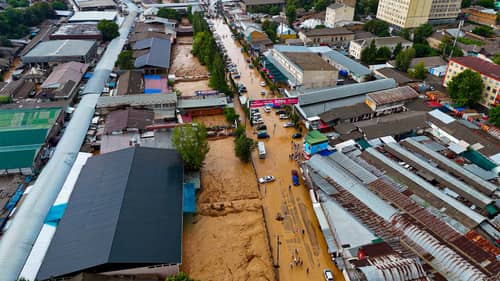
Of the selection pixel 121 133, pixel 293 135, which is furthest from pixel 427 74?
pixel 121 133

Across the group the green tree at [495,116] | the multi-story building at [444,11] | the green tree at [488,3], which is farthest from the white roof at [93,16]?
the green tree at [488,3]

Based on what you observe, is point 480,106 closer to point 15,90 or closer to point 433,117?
point 433,117

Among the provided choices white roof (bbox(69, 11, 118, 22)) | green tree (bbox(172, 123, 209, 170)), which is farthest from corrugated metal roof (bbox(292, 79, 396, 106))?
white roof (bbox(69, 11, 118, 22))

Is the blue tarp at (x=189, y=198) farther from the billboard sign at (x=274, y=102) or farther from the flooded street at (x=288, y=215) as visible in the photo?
the billboard sign at (x=274, y=102)

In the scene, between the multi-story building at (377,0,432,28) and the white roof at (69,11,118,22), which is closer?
the multi-story building at (377,0,432,28)

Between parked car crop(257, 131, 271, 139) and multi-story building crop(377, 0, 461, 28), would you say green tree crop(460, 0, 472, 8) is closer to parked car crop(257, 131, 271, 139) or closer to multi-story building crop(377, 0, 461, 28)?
multi-story building crop(377, 0, 461, 28)

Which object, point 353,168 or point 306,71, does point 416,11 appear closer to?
point 306,71
